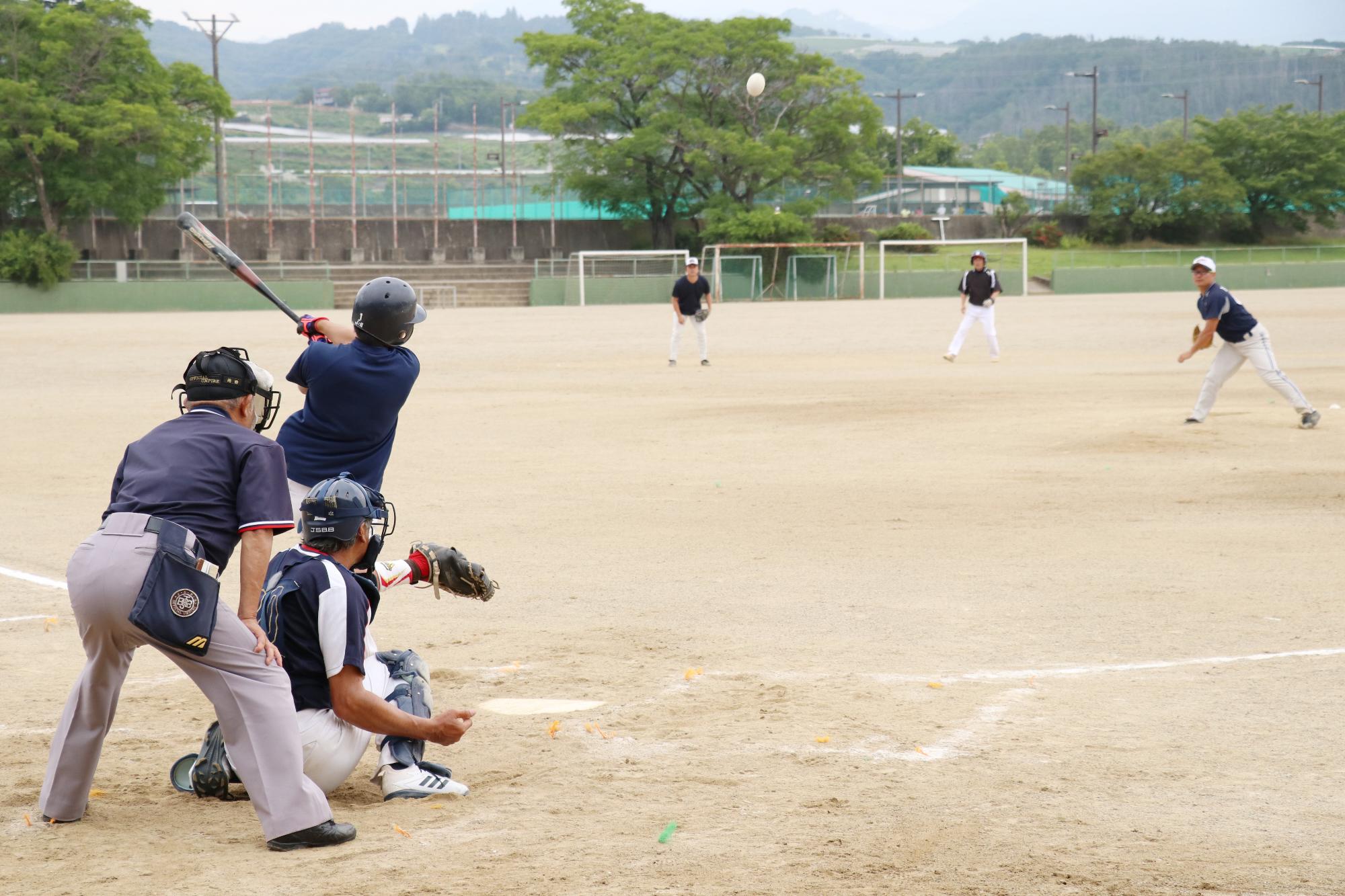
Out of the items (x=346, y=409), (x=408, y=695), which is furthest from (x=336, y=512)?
(x=346, y=409)

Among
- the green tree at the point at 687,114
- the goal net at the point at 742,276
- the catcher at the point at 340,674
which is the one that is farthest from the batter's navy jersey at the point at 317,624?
the green tree at the point at 687,114

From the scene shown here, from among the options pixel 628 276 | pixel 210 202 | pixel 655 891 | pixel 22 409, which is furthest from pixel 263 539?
pixel 210 202

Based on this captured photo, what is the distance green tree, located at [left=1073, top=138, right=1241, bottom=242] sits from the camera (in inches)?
2990

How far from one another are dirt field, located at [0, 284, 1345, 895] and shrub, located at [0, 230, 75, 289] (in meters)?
37.2

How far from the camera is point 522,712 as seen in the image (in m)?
6.19

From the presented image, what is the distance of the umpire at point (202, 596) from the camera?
4336 mm

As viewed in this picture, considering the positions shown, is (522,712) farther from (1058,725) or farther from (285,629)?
(1058,725)

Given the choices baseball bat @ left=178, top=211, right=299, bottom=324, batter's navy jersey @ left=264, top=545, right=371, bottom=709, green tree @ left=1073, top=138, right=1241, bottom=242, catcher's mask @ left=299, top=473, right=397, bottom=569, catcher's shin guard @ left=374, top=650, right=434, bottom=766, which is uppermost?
green tree @ left=1073, top=138, right=1241, bottom=242

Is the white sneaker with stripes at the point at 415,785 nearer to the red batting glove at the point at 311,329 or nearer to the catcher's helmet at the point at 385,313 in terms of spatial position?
the catcher's helmet at the point at 385,313

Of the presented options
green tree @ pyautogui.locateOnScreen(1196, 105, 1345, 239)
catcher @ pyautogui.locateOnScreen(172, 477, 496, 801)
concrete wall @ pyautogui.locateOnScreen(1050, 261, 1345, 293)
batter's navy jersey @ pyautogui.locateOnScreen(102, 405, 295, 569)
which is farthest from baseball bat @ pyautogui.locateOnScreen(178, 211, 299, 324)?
green tree @ pyautogui.locateOnScreen(1196, 105, 1345, 239)

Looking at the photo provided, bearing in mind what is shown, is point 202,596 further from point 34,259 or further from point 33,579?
point 34,259

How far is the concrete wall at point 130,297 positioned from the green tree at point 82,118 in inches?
152

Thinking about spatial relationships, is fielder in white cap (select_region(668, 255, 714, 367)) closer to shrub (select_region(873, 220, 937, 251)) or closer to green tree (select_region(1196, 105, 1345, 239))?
shrub (select_region(873, 220, 937, 251))

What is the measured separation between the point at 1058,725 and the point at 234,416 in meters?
3.58
